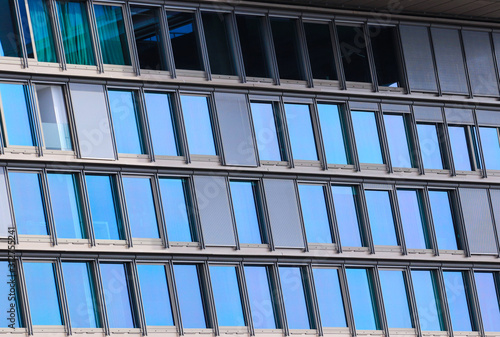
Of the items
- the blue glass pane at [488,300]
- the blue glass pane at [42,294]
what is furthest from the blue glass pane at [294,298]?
the blue glass pane at [42,294]

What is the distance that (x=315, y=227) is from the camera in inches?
1262

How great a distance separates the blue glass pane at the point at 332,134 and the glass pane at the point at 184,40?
3.89 metres

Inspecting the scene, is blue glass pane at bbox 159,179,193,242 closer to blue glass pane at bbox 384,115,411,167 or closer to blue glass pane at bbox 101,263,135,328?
blue glass pane at bbox 101,263,135,328

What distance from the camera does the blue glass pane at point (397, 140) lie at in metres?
34.0

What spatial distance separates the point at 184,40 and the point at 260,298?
6751mm

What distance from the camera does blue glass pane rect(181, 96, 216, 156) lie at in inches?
1209

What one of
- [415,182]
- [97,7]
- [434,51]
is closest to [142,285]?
[97,7]

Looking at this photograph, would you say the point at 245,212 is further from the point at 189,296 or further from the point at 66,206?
the point at 66,206

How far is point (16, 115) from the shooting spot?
2814 centimetres

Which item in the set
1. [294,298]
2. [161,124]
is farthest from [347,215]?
[161,124]

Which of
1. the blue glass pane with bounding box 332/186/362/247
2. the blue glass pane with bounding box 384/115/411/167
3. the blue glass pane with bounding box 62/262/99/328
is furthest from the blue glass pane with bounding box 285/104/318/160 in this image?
the blue glass pane with bounding box 62/262/99/328

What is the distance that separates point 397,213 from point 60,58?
10.4m

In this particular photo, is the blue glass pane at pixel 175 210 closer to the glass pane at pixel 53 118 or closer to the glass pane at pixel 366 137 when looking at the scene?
the glass pane at pixel 53 118

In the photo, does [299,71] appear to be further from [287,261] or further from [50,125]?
[50,125]
